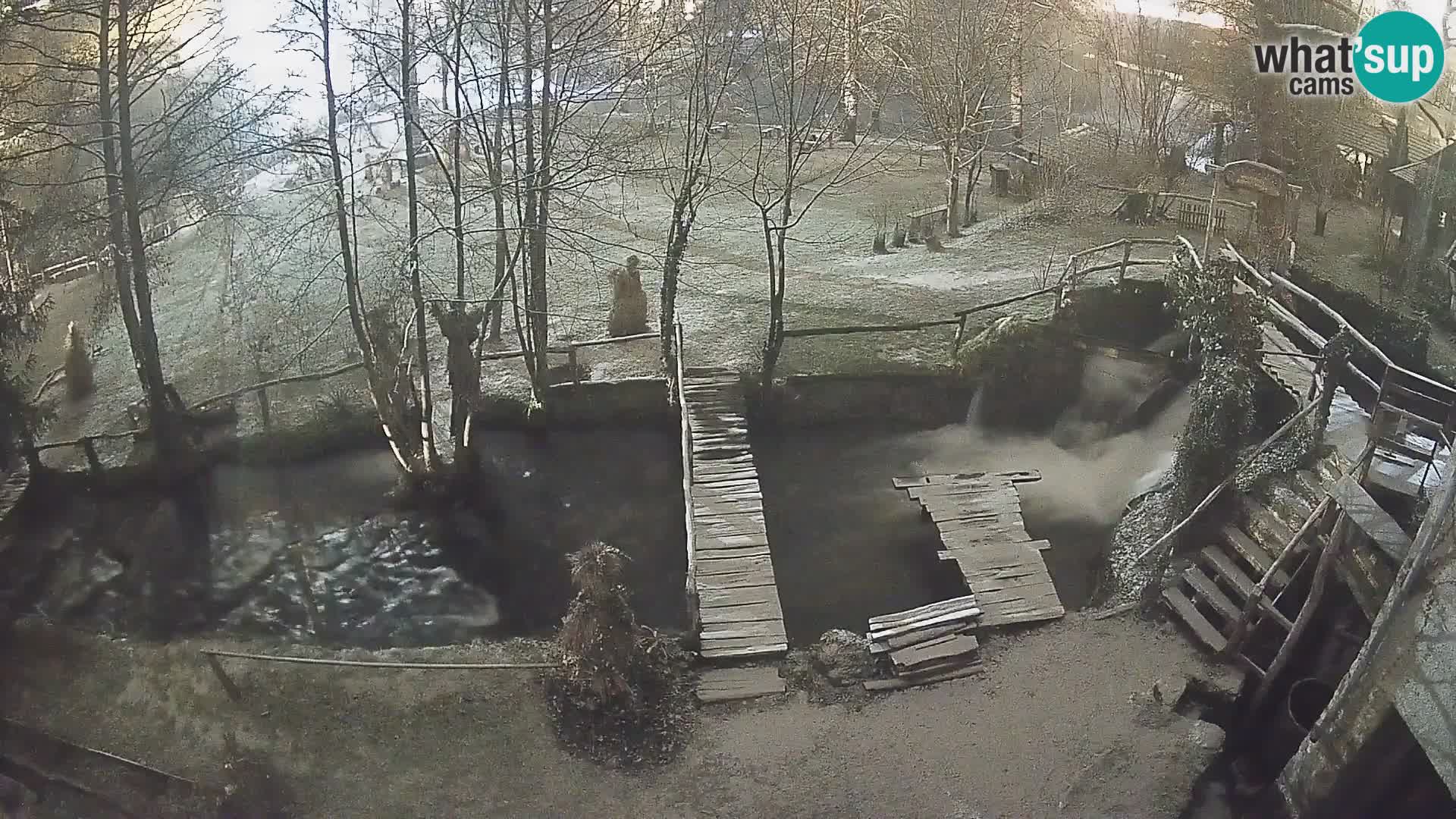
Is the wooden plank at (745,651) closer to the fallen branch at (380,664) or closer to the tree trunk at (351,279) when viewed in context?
the fallen branch at (380,664)

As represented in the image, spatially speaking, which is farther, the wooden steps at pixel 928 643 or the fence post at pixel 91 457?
the fence post at pixel 91 457

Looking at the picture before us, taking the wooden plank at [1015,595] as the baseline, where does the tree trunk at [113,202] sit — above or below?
above

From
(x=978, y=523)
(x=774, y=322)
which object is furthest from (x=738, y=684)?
(x=774, y=322)

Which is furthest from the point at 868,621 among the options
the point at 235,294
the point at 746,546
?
the point at 235,294

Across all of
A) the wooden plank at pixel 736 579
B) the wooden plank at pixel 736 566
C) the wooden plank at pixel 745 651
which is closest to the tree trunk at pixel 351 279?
the wooden plank at pixel 736 566

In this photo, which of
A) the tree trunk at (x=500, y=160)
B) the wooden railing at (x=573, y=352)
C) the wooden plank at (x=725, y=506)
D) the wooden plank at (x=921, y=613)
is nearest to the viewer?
the wooden plank at (x=921, y=613)

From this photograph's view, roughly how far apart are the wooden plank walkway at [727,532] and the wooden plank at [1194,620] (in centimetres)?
377

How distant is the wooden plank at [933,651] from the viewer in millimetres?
9508

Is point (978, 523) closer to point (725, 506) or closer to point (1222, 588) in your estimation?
point (1222, 588)

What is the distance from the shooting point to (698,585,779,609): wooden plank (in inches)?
408

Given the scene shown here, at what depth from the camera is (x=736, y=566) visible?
431 inches

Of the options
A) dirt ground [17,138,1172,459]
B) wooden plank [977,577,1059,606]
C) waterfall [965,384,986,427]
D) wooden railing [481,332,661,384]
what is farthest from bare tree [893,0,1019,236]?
wooden plank [977,577,1059,606]

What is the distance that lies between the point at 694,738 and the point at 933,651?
245 cm

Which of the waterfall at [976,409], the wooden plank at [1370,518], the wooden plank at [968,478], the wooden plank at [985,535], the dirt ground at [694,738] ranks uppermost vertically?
the wooden plank at [1370,518]
